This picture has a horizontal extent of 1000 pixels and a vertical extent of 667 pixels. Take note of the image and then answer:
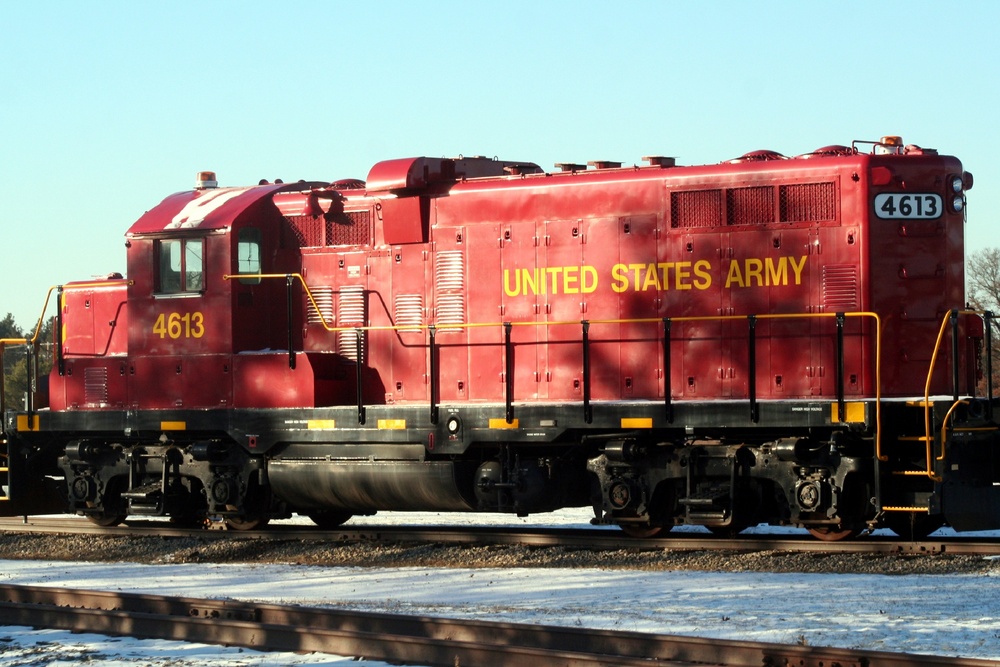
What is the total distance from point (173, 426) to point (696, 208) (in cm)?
595

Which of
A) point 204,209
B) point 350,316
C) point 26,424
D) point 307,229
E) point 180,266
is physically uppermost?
point 204,209

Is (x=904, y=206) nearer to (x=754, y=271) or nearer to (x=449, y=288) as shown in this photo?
(x=754, y=271)

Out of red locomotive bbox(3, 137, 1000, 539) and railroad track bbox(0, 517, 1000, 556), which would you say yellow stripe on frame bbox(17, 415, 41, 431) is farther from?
railroad track bbox(0, 517, 1000, 556)

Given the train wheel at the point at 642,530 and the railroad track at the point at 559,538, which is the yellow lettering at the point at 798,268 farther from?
the train wheel at the point at 642,530

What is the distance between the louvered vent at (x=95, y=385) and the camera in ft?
48.1

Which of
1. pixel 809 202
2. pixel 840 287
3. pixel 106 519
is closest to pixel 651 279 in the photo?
pixel 809 202

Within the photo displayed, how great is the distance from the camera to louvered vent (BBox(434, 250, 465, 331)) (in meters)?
13.3

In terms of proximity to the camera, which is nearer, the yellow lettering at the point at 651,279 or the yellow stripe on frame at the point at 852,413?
the yellow stripe on frame at the point at 852,413

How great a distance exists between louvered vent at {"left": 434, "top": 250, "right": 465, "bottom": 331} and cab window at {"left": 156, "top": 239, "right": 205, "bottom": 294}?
262 centimetres

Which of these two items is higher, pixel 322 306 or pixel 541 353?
pixel 322 306

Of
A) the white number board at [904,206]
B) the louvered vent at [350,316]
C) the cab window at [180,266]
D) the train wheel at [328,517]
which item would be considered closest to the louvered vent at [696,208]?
the white number board at [904,206]

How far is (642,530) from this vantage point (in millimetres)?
12258

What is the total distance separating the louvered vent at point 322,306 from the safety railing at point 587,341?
3 centimetres

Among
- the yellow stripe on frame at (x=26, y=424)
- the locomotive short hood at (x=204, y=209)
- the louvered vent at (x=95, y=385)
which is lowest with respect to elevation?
the yellow stripe on frame at (x=26, y=424)
